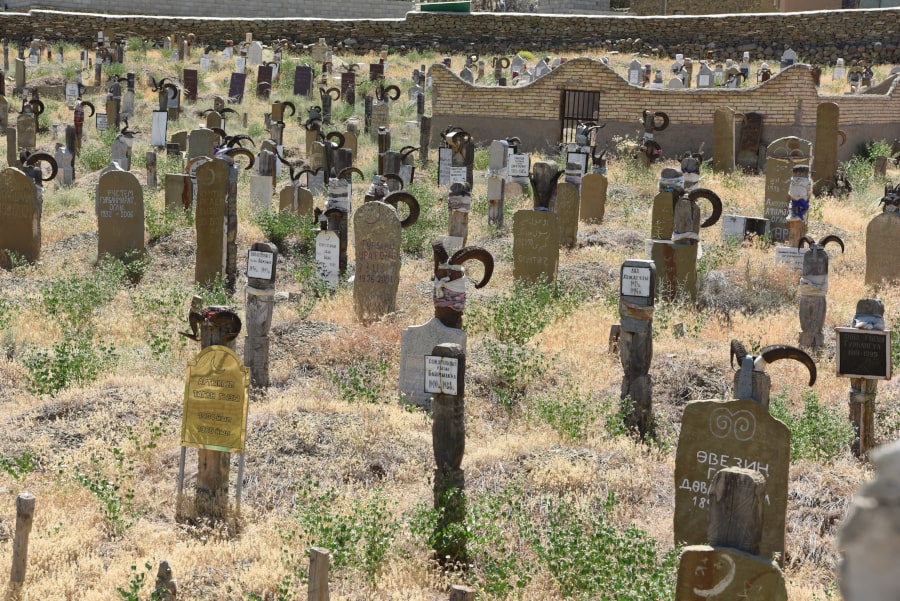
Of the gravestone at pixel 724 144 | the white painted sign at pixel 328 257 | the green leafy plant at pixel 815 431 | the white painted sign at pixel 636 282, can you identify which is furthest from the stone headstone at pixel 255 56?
the green leafy plant at pixel 815 431

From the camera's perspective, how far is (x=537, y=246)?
1390 centimetres

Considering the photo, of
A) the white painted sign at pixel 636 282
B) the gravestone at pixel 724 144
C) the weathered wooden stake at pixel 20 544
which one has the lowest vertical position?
the weathered wooden stake at pixel 20 544

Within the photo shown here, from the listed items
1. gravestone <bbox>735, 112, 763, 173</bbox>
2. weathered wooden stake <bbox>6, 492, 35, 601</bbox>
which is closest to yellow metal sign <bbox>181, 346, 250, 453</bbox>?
weathered wooden stake <bbox>6, 492, 35, 601</bbox>

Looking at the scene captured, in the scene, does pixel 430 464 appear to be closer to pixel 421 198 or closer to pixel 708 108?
pixel 421 198

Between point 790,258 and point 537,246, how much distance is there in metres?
3.08

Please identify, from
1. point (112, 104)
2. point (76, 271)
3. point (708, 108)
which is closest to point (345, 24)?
point (112, 104)

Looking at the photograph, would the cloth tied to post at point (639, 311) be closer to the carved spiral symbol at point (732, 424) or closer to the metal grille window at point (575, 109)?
the carved spiral symbol at point (732, 424)

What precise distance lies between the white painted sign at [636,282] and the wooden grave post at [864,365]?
1.50m

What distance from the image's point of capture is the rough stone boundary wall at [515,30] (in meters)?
38.6

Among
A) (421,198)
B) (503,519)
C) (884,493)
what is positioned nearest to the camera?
(884,493)

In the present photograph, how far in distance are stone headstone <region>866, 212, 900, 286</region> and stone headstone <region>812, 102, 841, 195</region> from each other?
7028mm

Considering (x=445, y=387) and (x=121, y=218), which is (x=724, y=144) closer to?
(x=121, y=218)

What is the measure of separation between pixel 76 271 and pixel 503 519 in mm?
8798

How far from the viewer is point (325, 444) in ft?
28.6
